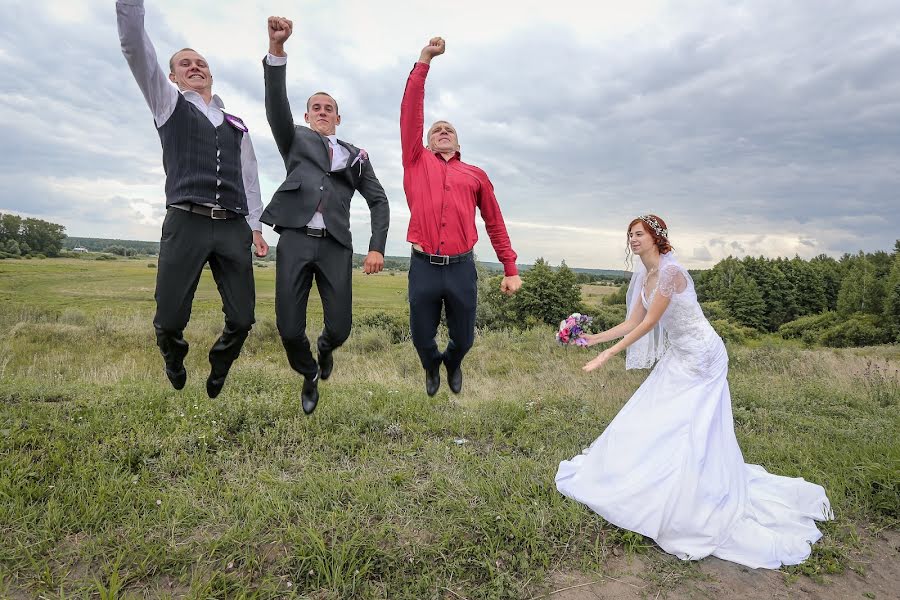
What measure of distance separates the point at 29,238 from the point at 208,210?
1162 cm

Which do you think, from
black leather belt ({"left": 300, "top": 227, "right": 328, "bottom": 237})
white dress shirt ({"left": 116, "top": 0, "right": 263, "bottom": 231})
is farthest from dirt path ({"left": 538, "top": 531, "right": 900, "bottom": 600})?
white dress shirt ({"left": 116, "top": 0, "right": 263, "bottom": 231})

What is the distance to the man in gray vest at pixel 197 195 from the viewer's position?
13.2ft

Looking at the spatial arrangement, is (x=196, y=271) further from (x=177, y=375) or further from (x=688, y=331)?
(x=688, y=331)

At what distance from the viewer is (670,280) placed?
4980 mm

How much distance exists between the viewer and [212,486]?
618 cm

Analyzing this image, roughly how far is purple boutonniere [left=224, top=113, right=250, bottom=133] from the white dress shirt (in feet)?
0.14

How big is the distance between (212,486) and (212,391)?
183 centimetres

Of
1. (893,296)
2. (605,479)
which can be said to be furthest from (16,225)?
(893,296)

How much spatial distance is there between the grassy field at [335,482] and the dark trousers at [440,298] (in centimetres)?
79

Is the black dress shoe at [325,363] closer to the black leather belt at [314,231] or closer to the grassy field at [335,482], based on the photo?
the grassy field at [335,482]

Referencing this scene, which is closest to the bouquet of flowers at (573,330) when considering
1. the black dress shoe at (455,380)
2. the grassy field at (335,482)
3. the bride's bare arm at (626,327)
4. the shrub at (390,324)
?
the bride's bare arm at (626,327)

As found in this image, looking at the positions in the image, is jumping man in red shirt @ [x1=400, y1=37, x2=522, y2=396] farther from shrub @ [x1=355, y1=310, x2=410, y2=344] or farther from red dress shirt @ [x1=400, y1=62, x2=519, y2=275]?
shrub @ [x1=355, y1=310, x2=410, y2=344]

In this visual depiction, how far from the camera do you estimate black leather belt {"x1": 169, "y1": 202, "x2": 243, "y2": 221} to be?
4121 millimetres

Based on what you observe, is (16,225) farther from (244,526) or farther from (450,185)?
(450,185)
